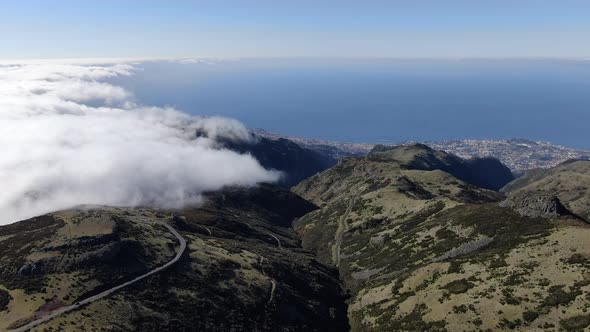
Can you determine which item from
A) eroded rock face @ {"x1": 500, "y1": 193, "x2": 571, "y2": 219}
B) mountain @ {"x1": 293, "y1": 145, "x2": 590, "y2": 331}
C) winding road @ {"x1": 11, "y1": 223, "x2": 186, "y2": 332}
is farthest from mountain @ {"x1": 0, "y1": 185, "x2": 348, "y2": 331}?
eroded rock face @ {"x1": 500, "y1": 193, "x2": 571, "y2": 219}

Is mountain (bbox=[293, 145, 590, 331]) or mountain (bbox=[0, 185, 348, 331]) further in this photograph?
mountain (bbox=[0, 185, 348, 331])

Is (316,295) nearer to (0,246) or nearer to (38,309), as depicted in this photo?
(38,309)

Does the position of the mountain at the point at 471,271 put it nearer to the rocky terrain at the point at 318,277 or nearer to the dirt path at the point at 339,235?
the rocky terrain at the point at 318,277

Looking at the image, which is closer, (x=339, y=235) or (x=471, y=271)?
(x=471, y=271)

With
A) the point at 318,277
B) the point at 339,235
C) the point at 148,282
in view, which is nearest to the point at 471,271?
the point at 318,277

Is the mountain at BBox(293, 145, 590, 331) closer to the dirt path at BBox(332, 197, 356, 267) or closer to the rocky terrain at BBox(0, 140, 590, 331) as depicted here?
the rocky terrain at BBox(0, 140, 590, 331)

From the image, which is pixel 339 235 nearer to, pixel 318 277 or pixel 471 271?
pixel 318 277

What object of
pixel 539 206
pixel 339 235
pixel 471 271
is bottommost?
pixel 339 235

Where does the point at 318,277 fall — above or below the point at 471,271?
below
